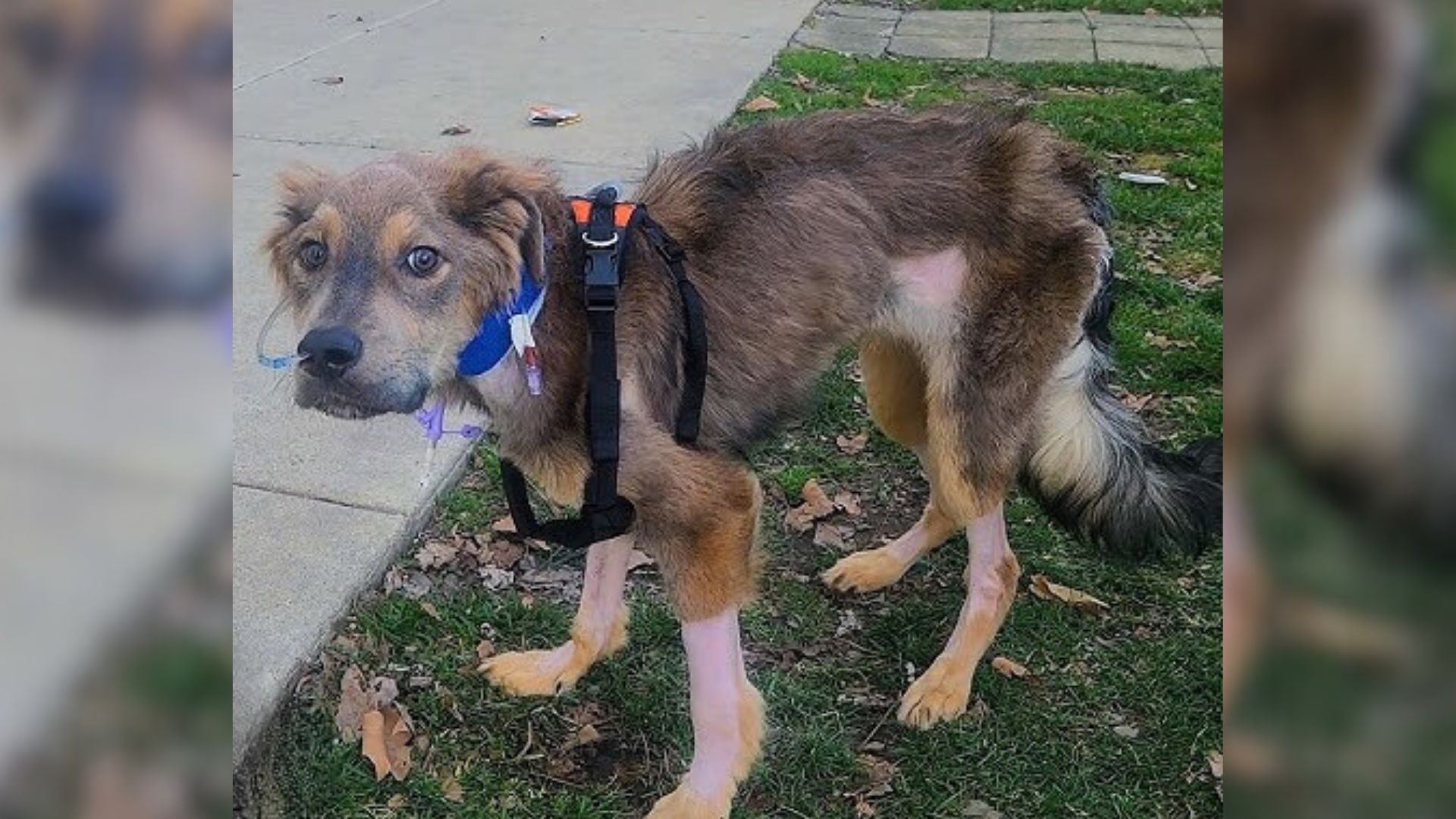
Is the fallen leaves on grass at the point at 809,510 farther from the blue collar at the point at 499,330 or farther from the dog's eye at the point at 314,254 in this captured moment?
the dog's eye at the point at 314,254

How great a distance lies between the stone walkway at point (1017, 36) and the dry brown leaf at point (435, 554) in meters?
7.18

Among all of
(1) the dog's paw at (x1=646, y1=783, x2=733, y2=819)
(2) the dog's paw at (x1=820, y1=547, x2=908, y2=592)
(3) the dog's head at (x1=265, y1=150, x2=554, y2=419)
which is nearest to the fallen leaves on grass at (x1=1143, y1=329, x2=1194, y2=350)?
(2) the dog's paw at (x1=820, y1=547, x2=908, y2=592)

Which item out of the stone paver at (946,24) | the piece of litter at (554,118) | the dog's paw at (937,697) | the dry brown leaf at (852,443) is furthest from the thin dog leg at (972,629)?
the stone paver at (946,24)

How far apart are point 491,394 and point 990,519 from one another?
1.42m

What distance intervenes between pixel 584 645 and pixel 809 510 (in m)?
1.11

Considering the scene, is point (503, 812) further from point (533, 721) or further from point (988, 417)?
point (988, 417)

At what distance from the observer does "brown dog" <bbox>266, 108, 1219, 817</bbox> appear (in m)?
2.45

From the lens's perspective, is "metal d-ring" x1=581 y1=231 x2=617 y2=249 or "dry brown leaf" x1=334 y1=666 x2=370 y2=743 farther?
"dry brown leaf" x1=334 y1=666 x2=370 y2=743

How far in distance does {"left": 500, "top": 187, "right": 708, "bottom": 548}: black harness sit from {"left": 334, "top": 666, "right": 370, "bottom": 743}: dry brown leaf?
72cm

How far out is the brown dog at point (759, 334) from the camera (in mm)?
2449
